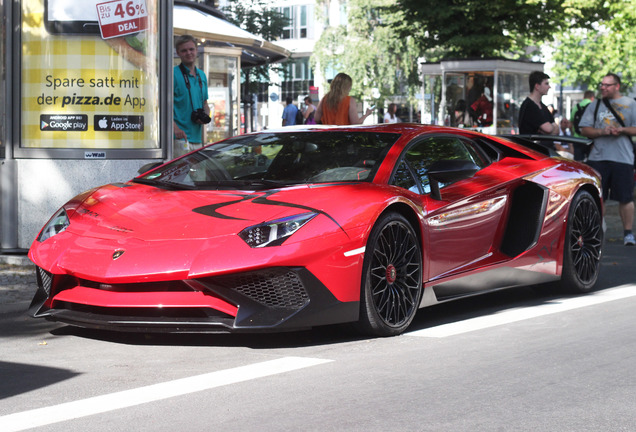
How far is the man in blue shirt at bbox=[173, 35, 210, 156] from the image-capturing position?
394 inches

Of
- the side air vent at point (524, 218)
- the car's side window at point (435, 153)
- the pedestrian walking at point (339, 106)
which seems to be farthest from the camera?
the pedestrian walking at point (339, 106)

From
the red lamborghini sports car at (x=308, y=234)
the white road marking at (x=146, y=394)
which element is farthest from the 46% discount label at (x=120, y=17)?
the white road marking at (x=146, y=394)

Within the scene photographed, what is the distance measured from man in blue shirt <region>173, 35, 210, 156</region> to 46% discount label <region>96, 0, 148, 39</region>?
0.85 m

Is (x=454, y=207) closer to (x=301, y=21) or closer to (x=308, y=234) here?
(x=308, y=234)

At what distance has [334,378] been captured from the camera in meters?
4.76

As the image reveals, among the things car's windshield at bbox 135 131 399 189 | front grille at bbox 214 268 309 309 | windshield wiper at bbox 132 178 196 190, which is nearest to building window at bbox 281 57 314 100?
car's windshield at bbox 135 131 399 189

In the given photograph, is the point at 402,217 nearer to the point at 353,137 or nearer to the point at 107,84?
the point at 353,137

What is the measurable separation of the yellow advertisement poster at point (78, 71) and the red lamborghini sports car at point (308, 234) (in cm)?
241

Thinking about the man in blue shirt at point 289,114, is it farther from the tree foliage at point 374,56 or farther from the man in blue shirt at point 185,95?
the tree foliage at point 374,56

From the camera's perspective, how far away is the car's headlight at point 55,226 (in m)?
5.93

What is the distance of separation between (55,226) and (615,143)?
266 inches

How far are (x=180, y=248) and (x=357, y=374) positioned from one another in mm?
1093

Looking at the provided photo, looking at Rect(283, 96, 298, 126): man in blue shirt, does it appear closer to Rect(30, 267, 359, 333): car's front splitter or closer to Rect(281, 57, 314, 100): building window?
Rect(30, 267, 359, 333): car's front splitter

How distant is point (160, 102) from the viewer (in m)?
9.35
